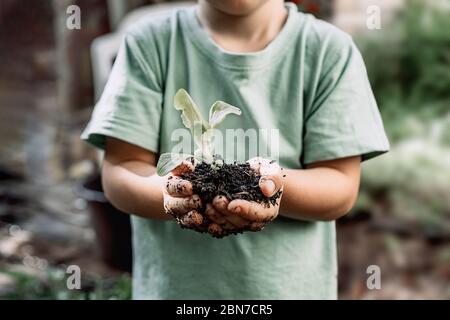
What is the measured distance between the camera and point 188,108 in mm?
678

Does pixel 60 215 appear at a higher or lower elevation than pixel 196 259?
lower

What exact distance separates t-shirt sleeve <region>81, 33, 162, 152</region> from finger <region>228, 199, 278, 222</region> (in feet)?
0.65

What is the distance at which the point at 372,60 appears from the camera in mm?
1691

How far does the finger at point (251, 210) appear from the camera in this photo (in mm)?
602

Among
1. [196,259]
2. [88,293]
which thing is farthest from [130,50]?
[88,293]

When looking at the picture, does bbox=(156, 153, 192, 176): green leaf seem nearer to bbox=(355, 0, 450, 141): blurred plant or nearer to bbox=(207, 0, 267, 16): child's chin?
bbox=(207, 0, 267, 16): child's chin

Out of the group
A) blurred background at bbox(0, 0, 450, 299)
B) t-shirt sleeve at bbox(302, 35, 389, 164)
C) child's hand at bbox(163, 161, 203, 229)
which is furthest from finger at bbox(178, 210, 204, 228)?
blurred background at bbox(0, 0, 450, 299)

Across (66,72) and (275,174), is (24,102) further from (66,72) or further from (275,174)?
(275,174)

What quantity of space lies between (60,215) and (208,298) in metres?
1.14

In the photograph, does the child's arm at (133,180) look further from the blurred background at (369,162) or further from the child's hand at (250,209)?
the blurred background at (369,162)

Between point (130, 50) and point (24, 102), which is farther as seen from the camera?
point (24, 102)

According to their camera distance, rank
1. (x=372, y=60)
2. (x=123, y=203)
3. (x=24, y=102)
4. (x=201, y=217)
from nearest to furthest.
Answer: (x=201, y=217), (x=123, y=203), (x=372, y=60), (x=24, y=102)

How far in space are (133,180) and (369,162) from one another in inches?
41.5

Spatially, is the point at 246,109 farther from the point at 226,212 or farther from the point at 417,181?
the point at 417,181
